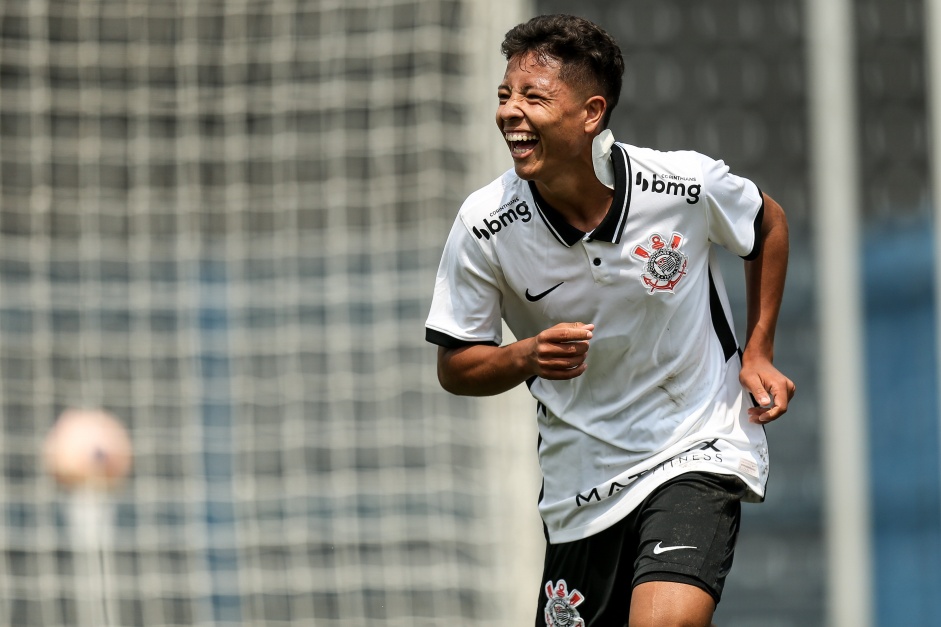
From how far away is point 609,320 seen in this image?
13.3 ft

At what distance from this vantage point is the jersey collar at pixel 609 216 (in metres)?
3.99

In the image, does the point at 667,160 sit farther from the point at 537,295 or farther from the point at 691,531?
the point at 691,531

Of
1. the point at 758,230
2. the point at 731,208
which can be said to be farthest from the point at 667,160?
the point at 758,230

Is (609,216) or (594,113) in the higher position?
(594,113)

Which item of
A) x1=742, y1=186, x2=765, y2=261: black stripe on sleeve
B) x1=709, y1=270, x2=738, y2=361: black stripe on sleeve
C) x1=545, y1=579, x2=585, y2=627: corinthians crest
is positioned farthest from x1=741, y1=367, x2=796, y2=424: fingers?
x1=545, y1=579, x2=585, y2=627: corinthians crest

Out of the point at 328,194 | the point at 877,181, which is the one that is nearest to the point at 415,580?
the point at 328,194

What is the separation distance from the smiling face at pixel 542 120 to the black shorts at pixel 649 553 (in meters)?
0.90

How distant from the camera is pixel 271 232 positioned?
28.3 ft

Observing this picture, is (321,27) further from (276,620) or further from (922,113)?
(922,113)

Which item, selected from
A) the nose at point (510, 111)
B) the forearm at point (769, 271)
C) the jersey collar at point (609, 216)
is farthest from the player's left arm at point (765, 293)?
the nose at point (510, 111)

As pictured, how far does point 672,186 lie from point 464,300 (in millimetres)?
639

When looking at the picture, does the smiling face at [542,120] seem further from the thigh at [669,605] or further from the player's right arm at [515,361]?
the thigh at [669,605]

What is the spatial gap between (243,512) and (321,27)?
8.70 ft

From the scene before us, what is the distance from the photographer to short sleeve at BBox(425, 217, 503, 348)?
13.5 feet
